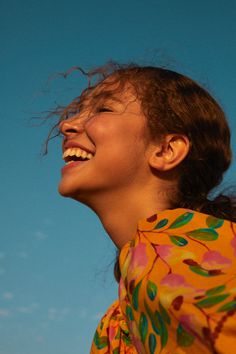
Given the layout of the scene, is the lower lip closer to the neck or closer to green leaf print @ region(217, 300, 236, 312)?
the neck

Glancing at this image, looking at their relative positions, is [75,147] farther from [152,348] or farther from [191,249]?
[152,348]

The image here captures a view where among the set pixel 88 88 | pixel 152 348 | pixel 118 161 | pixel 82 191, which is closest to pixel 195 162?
pixel 118 161

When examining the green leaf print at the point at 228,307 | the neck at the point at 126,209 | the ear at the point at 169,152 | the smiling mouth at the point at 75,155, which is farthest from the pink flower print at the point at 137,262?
the smiling mouth at the point at 75,155

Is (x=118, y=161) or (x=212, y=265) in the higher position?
(x=118, y=161)

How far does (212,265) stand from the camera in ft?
6.21

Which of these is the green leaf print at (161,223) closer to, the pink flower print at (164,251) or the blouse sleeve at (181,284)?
the blouse sleeve at (181,284)

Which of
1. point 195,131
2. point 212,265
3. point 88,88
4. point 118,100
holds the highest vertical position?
point 88,88

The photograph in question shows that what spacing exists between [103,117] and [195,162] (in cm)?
59

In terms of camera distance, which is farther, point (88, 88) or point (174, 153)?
point (88, 88)

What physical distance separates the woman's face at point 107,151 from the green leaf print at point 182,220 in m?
0.62

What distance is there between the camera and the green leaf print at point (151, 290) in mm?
1784

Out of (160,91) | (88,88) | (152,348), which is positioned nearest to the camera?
(152,348)

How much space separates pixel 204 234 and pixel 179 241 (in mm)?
126

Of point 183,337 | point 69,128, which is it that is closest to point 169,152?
point 69,128
